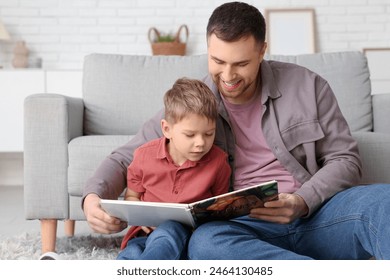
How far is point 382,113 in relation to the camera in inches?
106

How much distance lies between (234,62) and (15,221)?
2.05 m

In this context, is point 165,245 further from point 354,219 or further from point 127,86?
point 127,86

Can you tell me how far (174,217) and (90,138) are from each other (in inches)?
43.5

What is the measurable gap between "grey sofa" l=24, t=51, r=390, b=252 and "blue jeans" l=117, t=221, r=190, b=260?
3.08ft

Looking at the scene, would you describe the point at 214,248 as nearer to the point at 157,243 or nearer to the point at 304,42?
the point at 157,243

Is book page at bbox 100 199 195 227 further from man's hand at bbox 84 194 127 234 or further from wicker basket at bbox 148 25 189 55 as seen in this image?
wicker basket at bbox 148 25 189 55

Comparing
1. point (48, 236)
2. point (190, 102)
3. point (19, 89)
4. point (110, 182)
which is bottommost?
point (48, 236)

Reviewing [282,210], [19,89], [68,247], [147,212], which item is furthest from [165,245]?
[19,89]

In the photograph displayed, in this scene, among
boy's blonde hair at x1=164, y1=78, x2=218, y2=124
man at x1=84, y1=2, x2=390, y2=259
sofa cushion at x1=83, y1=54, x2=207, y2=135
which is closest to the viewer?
man at x1=84, y1=2, x2=390, y2=259

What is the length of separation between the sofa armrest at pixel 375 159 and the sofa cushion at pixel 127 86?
2.91 feet

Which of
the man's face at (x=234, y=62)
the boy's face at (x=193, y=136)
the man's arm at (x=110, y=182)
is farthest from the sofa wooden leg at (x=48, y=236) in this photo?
the man's face at (x=234, y=62)

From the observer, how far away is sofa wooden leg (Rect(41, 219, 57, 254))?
2371 millimetres

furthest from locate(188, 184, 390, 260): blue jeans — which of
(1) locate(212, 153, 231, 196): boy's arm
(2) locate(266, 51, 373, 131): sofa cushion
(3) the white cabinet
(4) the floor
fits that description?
(3) the white cabinet

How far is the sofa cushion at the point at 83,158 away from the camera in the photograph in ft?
7.84
